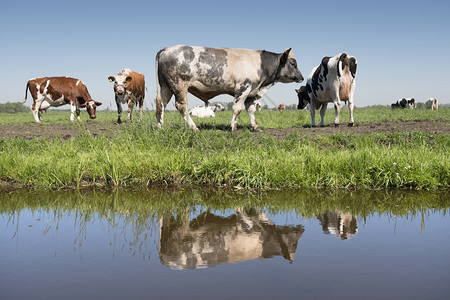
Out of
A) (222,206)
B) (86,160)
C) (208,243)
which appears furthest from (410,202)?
(86,160)

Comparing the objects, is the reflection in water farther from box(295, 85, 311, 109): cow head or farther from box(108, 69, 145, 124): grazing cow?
box(108, 69, 145, 124): grazing cow

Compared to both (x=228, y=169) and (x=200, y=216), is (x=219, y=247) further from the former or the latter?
(x=228, y=169)

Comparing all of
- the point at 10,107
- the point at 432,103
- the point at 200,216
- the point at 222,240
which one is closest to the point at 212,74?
the point at 200,216

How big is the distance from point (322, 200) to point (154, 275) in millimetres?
2717

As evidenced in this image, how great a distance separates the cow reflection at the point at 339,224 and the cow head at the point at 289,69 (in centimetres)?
673

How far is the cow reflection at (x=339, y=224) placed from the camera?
130 inches

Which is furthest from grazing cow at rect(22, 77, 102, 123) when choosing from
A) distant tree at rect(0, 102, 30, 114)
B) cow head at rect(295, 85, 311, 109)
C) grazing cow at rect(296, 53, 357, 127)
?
distant tree at rect(0, 102, 30, 114)

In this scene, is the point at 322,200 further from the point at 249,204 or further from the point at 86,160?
the point at 86,160

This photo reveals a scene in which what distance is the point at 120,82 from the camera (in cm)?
1377

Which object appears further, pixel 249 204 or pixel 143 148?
pixel 143 148

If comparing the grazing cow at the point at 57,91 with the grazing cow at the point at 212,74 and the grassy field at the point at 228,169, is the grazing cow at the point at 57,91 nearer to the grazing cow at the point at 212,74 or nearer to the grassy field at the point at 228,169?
the grazing cow at the point at 212,74

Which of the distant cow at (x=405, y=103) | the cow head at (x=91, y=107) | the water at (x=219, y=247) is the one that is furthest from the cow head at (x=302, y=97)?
the distant cow at (x=405, y=103)

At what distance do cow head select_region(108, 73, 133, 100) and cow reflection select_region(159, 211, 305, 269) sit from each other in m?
10.7

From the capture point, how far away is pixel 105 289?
2186mm
